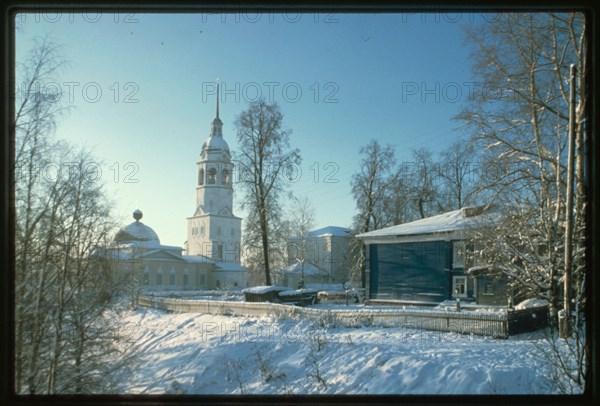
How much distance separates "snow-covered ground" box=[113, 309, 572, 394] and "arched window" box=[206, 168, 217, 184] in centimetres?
128

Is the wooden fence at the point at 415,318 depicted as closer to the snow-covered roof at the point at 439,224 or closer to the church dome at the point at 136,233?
the snow-covered roof at the point at 439,224

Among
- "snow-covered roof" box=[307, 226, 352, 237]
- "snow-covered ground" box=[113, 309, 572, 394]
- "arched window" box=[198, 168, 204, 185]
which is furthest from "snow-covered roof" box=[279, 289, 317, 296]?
"arched window" box=[198, 168, 204, 185]

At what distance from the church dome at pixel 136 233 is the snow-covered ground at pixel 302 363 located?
26.3 inches

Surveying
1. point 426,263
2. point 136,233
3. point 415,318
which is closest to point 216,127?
point 136,233

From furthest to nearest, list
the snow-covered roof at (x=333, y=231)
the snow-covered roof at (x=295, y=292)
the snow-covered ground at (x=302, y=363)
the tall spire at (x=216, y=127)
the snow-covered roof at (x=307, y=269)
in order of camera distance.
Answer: the snow-covered roof at (x=295, y=292)
the snow-covered roof at (x=307, y=269)
the snow-covered roof at (x=333, y=231)
the tall spire at (x=216, y=127)
the snow-covered ground at (x=302, y=363)

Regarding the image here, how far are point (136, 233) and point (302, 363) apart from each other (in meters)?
1.78

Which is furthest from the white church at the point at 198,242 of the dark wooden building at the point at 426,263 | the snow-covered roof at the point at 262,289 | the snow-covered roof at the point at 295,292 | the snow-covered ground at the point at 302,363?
the snow-covered roof at the point at 262,289

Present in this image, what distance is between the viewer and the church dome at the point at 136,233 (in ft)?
9.74

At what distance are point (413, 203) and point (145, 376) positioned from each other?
3087mm

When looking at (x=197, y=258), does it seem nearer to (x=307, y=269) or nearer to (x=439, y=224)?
(x=439, y=224)

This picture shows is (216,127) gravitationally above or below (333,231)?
above

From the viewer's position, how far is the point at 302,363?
3867 mm

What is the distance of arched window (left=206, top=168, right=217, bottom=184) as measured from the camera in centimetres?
315

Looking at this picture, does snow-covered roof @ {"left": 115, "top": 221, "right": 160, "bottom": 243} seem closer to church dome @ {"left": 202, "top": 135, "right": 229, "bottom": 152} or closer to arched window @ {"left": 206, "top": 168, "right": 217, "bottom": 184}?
arched window @ {"left": 206, "top": 168, "right": 217, "bottom": 184}
